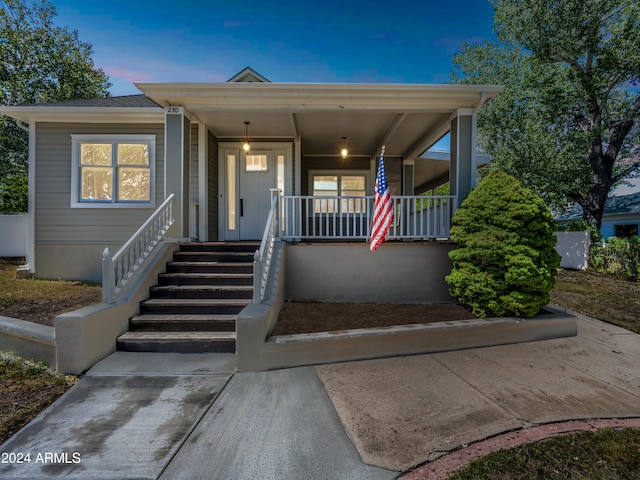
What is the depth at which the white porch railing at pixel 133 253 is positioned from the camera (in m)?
3.70

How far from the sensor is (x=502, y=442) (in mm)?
2104

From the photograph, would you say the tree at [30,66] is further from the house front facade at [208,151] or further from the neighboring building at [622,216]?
the neighboring building at [622,216]

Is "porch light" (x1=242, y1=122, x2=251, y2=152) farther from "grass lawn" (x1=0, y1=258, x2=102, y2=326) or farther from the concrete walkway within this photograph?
the concrete walkway

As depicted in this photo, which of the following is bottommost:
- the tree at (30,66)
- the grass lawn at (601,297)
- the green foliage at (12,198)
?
the grass lawn at (601,297)

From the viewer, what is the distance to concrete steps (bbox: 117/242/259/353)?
3.66 metres

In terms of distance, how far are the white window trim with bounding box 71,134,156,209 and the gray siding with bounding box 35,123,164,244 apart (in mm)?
89

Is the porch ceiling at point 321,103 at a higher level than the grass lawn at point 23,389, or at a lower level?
higher

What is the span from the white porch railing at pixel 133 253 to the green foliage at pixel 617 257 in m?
11.4

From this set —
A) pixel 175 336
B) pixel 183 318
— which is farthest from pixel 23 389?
pixel 183 318

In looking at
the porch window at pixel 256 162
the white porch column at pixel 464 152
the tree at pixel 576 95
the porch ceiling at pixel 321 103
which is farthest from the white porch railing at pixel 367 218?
the tree at pixel 576 95

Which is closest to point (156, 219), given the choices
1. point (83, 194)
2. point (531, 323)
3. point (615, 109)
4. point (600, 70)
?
point (83, 194)

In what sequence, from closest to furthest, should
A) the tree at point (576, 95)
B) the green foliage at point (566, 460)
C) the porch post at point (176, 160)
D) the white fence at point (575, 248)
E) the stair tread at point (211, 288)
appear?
the green foliage at point (566, 460)
the stair tread at point (211, 288)
the porch post at point (176, 160)
the white fence at point (575, 248)
the tree at point (576, 95)

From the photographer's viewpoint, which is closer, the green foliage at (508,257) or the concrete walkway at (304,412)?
the concrete walkway at (304,412)

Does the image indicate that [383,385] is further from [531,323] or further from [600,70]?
[600,70]
